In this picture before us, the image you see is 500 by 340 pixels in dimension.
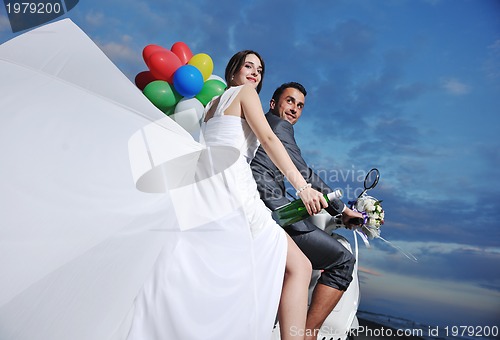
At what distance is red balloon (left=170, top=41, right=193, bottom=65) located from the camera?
12.5 feet

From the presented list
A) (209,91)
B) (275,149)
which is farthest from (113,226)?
(209,91)

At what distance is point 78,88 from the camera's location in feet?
6.46

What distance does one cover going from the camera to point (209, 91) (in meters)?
3.52

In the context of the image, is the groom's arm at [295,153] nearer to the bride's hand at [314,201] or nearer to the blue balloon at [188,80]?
the bride's hand at [314,201]

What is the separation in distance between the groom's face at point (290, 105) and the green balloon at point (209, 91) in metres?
1.05

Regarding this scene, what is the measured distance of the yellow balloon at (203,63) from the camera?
365 cm

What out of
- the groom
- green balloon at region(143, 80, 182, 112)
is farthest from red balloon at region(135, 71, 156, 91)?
the groom

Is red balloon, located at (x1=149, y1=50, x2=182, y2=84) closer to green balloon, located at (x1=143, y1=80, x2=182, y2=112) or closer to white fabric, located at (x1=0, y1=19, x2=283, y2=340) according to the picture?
green balloon, located at (x1=143, y1=80, x2=182, y2=112)

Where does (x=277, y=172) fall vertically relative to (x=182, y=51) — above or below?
below

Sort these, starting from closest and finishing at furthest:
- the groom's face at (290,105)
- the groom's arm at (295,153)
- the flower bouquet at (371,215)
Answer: the groom's arm at (295,153) → the flower bouquet at (371,215) → the groom's face at (290,105)

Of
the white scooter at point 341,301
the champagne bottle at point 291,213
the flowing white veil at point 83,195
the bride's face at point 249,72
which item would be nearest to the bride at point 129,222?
the flowing white veil at point 83,195

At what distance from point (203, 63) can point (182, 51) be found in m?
0.31

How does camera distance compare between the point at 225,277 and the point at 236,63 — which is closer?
the point at 225,277

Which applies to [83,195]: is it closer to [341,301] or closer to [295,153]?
[295,153]
